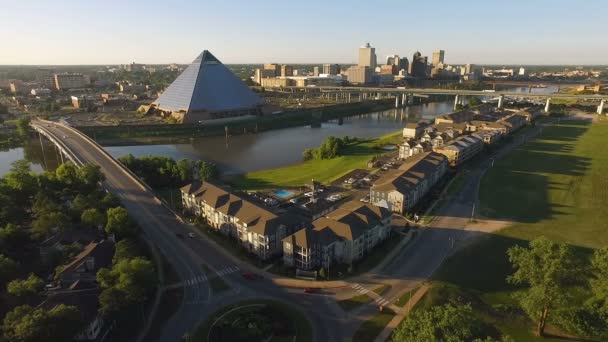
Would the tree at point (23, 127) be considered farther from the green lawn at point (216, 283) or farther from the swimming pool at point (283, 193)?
the green lawn at point (216, 283)

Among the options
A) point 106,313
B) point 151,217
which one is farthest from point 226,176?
point 106,313

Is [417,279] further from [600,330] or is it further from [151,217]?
[151,217]

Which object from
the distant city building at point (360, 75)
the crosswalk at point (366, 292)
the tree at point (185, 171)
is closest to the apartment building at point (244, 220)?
the crosswalk at point (366, 292)

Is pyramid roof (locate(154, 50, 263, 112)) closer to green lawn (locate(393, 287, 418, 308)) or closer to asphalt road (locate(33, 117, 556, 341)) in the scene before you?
asphalt road (locate(33, 117, 556, 341))

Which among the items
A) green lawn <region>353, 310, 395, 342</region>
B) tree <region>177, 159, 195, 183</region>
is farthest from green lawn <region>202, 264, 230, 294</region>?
tree <region>177, 159, 195, 183</region>

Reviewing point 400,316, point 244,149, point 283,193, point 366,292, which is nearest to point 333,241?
point 366,292
